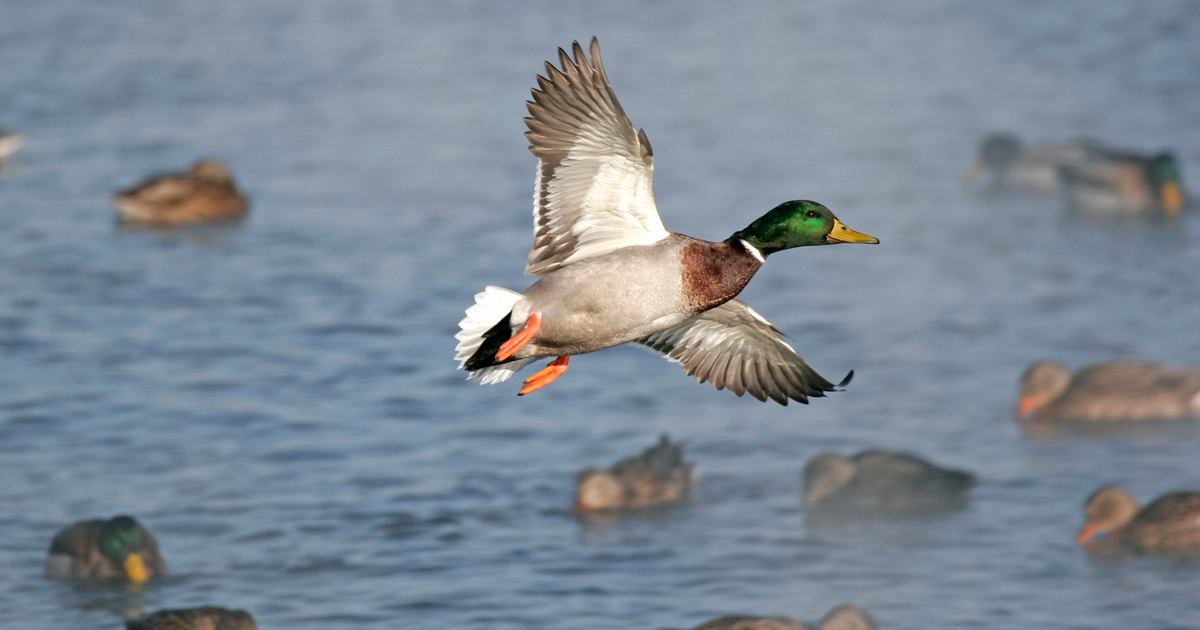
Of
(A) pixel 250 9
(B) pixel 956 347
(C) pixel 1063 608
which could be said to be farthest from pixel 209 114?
(C) pixel 1063 608

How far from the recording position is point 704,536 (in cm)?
1134

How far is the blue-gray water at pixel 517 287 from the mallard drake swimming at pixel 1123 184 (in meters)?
0.68

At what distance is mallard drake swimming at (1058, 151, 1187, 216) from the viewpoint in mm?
19438

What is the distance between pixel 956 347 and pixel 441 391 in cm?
480

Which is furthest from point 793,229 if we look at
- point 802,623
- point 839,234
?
point 802,623

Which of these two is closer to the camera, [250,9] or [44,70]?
[44,70]

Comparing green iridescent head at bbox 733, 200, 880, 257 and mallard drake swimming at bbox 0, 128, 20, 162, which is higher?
mallard drake swimming at bbox 0, 128, 20, 162

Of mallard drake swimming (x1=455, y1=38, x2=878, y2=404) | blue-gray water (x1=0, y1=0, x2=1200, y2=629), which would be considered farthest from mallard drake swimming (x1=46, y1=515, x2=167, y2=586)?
mallard drake swimming (x1=455, y1=38, x2=878, y2=404)

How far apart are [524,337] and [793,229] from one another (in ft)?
4.27

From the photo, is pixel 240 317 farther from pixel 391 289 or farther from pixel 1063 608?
pixel 1063 608

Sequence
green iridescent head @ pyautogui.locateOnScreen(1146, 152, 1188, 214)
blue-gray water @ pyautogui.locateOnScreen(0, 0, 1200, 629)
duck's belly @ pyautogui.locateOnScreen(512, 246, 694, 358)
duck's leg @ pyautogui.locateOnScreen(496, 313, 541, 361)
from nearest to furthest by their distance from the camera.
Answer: duck's belly @ pyautogui.locateOnScreen(512, 246, 694, 358), duck's leg @ pyautogui.locateOnScreen(496, 313, 541, 361), blue-gray water @ pyautogui.locateOnScreen(0, 0, 1200, 629), green iridescent head @ pyautogui.locateOnScreen(1146, 152, 1188, 214)

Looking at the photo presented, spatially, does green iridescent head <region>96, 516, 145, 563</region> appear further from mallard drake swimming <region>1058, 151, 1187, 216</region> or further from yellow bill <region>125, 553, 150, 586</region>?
mallard drake swimming <region>1058, 151, 1187, 216</region>

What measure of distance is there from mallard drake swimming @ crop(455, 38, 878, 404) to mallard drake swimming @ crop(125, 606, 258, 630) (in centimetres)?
278

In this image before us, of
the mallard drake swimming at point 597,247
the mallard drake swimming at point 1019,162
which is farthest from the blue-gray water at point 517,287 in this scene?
the mallard drake swimming at point 597,247
